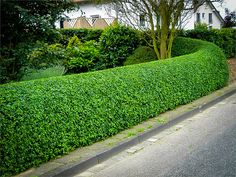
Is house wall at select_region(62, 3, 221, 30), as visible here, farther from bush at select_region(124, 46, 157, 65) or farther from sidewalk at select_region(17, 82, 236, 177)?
sidewalk at select_region(17, 82, 236, 177)

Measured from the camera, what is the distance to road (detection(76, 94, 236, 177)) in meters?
5.11

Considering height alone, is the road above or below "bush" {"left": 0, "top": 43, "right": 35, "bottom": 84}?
below

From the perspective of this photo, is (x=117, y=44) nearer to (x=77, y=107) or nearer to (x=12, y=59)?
(x=12, y=59)

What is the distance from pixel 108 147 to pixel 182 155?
47.1 inches

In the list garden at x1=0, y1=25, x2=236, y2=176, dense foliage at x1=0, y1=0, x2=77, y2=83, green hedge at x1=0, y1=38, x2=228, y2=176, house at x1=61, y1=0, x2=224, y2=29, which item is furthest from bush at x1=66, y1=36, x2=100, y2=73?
dense foliage at x1=0, y1=0, x2=77, y2=83

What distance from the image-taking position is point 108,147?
5.96m

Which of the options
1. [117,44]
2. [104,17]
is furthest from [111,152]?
[104,17]

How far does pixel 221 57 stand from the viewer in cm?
1280

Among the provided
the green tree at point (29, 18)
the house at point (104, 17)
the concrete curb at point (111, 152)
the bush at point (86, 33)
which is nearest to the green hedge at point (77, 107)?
the concrete curb at point (111, 152)

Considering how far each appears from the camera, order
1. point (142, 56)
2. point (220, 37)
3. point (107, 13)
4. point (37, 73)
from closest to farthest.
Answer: point (37, 73) < point (142, 56) < point (107, 13) < point (220, 37)

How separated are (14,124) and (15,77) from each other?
265 centimetres

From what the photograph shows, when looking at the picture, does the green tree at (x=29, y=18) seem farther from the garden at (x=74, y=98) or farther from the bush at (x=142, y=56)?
the bush at (x=142, y=56)

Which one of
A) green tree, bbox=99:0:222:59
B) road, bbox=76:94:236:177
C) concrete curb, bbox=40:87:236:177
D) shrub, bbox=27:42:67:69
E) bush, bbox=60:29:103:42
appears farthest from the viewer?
bush, bbox=60:29:103:42

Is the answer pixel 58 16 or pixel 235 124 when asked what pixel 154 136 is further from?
pixel 58 16
